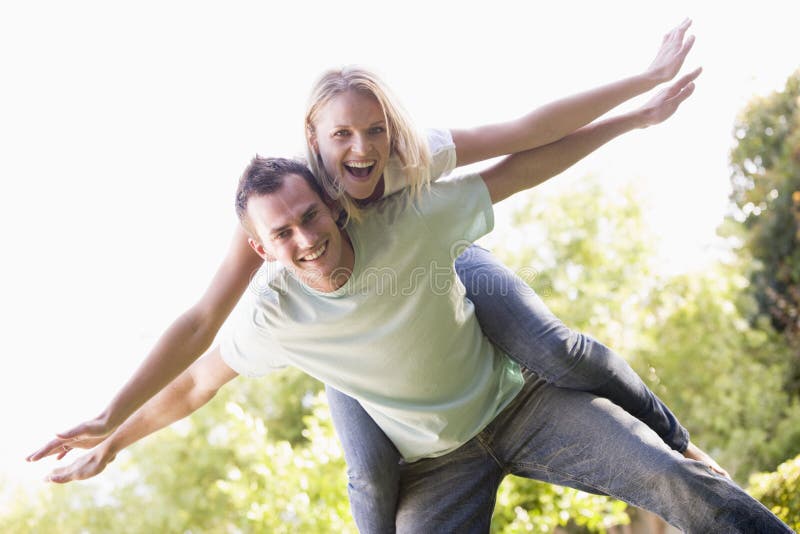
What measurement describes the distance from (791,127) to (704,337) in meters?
2.13

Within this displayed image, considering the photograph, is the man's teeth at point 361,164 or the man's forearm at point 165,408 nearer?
the man's teeth at point 361,164

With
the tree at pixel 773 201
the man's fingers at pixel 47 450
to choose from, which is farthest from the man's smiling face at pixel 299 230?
the tree at pixel 773 201

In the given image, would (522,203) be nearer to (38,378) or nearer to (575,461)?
(38,378)

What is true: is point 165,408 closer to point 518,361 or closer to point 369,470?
point 369,470

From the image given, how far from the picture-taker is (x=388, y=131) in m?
1.81

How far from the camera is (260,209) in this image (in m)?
1.73

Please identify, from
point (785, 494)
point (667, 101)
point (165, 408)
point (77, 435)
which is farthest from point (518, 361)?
point (785, 494)

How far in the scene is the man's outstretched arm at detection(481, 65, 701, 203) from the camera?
1.88 m

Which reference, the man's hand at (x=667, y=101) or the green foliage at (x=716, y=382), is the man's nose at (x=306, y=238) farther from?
the green foliage at (x=716, y=382)

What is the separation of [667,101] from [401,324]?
0.87m

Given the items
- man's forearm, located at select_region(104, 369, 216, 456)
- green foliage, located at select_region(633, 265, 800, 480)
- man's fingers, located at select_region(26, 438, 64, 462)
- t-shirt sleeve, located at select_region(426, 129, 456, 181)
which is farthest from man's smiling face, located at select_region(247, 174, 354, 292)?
green foliage, located at select_region(633, 265, 800, 480)

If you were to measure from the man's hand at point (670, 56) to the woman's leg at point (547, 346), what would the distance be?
0.58m

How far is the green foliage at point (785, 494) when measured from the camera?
8.08 feet

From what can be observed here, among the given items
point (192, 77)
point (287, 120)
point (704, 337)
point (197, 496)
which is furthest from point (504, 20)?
point (287, 120)
